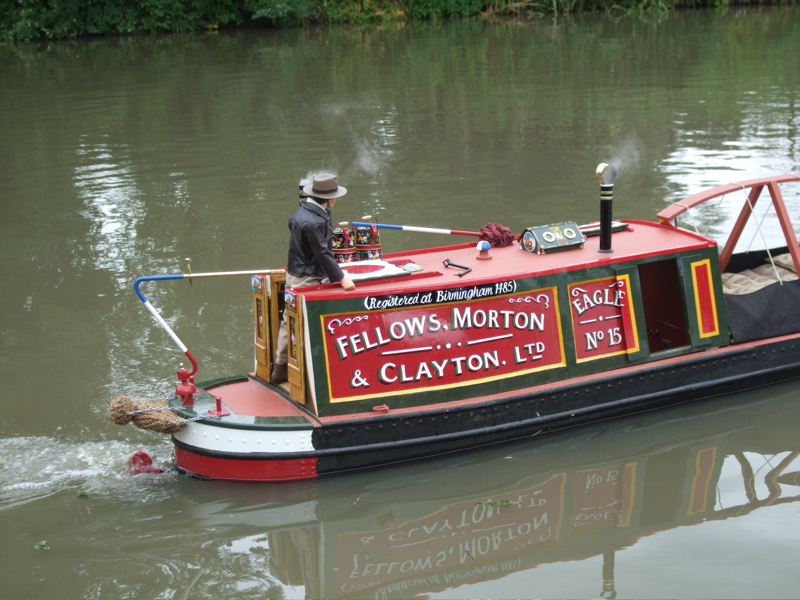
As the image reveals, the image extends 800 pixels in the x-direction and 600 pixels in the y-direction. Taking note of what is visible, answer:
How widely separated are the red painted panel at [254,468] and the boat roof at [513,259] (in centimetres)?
136

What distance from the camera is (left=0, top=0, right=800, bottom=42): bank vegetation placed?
37.8 meters

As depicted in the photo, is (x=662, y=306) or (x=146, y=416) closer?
(x=146, y=416)

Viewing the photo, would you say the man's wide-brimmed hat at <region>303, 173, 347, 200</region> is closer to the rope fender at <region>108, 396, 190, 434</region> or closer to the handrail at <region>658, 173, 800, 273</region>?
the rope fender at <region>108, 396, 190, 434</region>

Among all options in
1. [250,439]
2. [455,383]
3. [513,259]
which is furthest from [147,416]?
[513,259]

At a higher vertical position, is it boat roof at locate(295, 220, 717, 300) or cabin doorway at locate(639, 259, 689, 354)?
boat roof at locate(295, 220, 717, 300)

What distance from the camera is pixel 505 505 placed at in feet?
24.0

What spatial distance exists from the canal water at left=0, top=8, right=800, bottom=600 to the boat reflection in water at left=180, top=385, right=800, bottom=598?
2 cm

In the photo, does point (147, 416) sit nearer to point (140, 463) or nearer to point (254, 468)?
point (140, 463)

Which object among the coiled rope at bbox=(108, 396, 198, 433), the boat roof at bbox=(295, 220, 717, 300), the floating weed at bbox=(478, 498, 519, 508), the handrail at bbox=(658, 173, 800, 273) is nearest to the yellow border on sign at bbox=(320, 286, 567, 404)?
the boat roof at bbox=(295, 220, 717, 300)

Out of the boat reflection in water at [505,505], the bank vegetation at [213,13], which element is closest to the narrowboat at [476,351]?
the boat reflection in water at [505,505]

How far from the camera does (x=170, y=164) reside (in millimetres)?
17312

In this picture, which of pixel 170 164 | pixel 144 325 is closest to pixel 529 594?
pixel 144 325

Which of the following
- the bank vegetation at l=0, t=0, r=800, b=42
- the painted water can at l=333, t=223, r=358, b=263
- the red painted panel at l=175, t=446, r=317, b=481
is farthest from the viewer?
the bank vegetation at l=0, t=0, r=800, b=42

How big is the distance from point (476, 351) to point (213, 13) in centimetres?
3554
